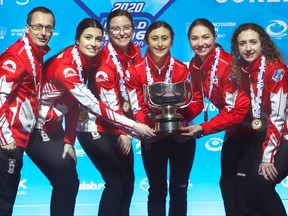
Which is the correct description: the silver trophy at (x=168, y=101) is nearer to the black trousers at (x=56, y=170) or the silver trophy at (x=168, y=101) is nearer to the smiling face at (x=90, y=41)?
the smiling face at (x=90, y=41)

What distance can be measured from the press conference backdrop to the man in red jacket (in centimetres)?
75

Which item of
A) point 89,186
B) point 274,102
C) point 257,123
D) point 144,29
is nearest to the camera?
point 274,102

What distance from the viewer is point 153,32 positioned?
209 inches

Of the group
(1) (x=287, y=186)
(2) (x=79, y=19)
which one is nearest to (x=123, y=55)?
(2) (x=79, y=19)

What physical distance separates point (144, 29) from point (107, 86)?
840mm

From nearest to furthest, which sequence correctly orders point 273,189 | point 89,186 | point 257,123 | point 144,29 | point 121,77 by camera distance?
point 273,189 → point 257,123 → point 121,77 → point 144,29 → point 89,186

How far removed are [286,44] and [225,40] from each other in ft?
1.57

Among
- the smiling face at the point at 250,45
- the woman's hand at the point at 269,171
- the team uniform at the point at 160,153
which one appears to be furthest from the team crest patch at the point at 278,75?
the team uniform at the point at 160,153

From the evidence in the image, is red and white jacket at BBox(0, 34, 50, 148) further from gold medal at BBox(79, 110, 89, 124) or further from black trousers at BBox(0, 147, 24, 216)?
gold medal at BBox(79, 110, 89, 124)

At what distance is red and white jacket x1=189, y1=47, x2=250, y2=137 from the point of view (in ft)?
17.2

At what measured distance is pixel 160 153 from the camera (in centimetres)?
525

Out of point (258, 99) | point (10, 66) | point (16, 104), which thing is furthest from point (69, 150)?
point (258, 99)

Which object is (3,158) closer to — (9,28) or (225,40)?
(9,28)

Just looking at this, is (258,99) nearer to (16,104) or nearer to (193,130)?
(193,130)
